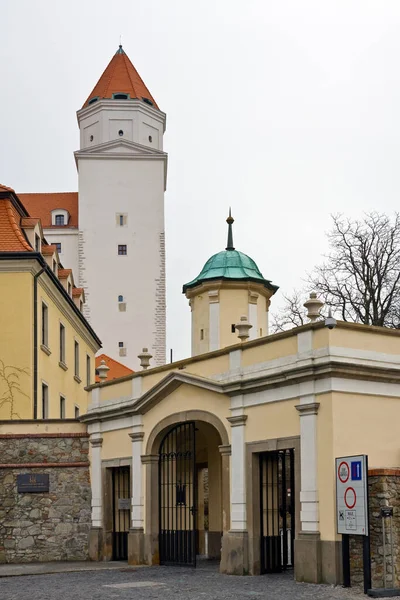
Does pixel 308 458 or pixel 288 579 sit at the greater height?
pixel 308 458

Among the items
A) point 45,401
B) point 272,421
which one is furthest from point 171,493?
point 45,401

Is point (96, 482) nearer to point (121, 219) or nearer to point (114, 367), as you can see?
point (114, 367)

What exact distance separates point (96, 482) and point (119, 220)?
43927 millimetres

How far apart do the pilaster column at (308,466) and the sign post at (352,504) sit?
0.69 meters

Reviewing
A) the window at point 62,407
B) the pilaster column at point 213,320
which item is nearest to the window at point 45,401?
the window at point 62,407

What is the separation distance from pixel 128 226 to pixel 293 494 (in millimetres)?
49848

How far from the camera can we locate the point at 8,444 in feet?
80.5

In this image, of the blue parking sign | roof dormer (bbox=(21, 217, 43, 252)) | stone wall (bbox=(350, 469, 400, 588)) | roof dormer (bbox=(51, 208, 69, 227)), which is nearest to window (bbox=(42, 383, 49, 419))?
roof dormer (bbox=(21, 217, 43, 252))

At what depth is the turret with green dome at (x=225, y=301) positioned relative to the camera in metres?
31.0

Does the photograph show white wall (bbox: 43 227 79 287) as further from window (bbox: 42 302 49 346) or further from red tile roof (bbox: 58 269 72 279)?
window (bbox: 42 302 49 346)

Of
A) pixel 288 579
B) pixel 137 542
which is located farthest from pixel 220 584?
pixel 137 542

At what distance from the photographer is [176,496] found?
2205 centimetres

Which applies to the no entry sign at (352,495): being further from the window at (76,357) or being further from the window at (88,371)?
the window at (88,371)

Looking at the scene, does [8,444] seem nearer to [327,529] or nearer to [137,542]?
[137,542]
